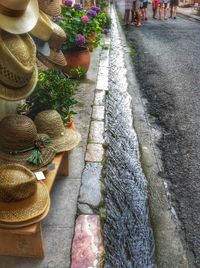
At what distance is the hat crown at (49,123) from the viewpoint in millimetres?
3516

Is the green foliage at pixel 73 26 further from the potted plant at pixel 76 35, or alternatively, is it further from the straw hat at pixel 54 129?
the straw hat at pixel 54 129

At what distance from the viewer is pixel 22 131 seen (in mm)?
3062

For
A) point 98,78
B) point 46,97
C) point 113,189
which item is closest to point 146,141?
point 113,189

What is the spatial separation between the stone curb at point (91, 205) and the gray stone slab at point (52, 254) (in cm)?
6

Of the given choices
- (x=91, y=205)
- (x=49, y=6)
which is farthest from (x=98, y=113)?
(x=91, y=205)

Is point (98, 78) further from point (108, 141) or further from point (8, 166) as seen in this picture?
point (8, 166)

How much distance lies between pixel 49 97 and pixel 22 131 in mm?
905

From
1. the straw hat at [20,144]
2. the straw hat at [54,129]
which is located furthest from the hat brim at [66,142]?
the straw hat at [20,144]

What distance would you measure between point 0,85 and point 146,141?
310 centimetres

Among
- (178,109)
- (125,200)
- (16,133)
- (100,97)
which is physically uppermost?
(16,133)

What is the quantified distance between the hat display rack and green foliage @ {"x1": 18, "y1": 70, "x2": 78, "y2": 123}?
294 millimetres

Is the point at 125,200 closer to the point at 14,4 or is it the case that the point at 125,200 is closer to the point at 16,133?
the point at 16,133

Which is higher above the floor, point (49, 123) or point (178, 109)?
point (49, 123)

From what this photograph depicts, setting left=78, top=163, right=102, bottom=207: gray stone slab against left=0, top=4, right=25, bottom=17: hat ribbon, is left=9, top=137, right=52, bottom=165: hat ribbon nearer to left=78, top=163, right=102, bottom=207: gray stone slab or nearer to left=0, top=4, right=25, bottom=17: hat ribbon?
left=78, top=163, right=102, bottom=207: gray stone slab
